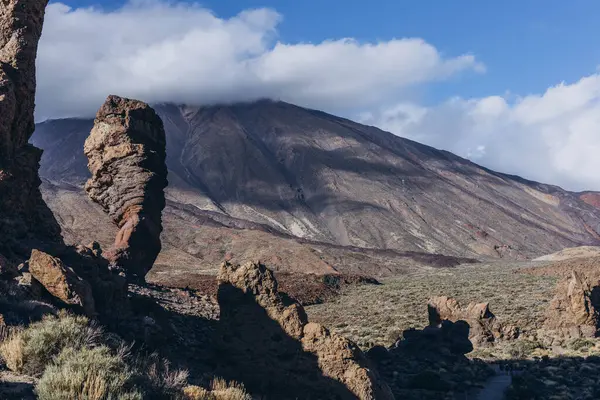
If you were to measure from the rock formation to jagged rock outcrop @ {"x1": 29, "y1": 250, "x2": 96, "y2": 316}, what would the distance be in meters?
3.94

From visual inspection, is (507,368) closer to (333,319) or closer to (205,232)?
(333,319)

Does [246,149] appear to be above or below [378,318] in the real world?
above

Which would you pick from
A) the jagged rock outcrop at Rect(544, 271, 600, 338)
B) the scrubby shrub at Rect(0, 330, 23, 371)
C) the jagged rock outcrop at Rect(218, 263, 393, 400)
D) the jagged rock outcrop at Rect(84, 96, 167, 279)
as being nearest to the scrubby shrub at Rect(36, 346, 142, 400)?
the scrubby shrub at Rect(0, 330, 23, 371)

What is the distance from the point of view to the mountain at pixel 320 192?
9521 centimetres

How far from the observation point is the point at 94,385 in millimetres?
5660

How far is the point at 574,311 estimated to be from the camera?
20828mm

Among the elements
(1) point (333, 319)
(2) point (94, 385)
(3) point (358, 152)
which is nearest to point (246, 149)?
(3) point (358, 152)

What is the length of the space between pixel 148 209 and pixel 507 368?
13802mm

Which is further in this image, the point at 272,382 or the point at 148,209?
the point at 148,209

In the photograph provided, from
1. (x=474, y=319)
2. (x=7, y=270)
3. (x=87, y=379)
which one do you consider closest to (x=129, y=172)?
(x=7, y=270)

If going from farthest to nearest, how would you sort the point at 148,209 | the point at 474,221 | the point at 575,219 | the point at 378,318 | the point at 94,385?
the point at 575,219 → the point at 474,221 → the point at 378,318 → the point at 148,209 → the point at 94,385

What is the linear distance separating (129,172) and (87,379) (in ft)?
48.7

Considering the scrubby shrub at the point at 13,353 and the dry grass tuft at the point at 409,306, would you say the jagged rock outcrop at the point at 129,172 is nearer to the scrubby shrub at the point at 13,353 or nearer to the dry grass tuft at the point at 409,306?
the dry grass tuft at the point at 409,306

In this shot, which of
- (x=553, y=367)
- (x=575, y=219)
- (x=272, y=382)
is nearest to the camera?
(x=272, y=382)
